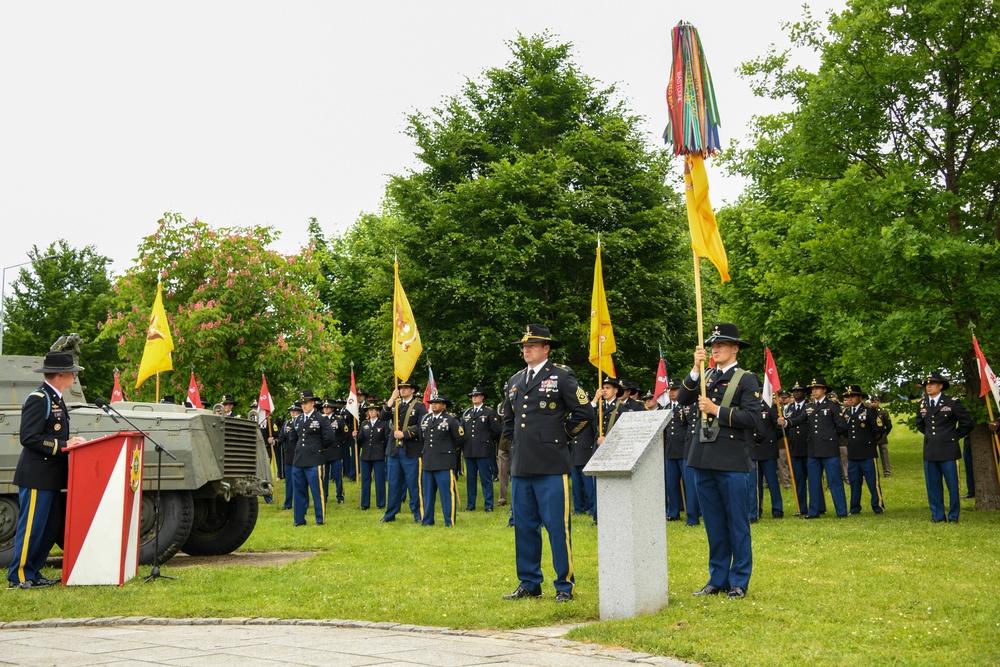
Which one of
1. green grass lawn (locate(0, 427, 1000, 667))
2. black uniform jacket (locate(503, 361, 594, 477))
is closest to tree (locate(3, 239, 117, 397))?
green grass lawn (locate(0, 427, 1000, 667))

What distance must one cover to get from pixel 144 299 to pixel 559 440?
26.0 meters

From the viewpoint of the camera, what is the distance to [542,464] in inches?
353

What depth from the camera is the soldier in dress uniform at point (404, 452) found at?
59.3 feet

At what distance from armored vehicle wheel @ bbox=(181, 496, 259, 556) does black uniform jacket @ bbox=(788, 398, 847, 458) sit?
884 cm

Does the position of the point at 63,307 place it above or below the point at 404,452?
above

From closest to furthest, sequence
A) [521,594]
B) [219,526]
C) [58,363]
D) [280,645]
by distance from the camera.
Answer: [280,645], [521,594], [58,363], [219,526]

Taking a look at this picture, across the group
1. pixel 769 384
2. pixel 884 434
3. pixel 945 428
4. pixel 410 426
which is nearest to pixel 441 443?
pixel 410 426

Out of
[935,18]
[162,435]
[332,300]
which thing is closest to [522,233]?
[935,18]

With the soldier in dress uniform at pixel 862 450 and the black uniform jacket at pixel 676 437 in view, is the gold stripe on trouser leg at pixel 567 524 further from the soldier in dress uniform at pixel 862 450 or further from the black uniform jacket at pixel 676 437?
the soldier in dress uniform at pixel 862 450

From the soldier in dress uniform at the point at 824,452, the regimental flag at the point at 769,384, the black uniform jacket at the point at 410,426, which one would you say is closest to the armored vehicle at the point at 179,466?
the black uniform jacket at the point at 410,426

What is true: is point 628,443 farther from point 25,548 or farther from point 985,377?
point 985,377

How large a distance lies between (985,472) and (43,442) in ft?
46.5

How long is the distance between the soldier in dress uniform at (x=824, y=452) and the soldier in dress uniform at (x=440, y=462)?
222 inches

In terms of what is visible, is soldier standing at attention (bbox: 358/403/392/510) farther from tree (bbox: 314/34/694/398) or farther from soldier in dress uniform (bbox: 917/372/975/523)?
soldier in dress uniform (bbox: 917/372/975/523)
